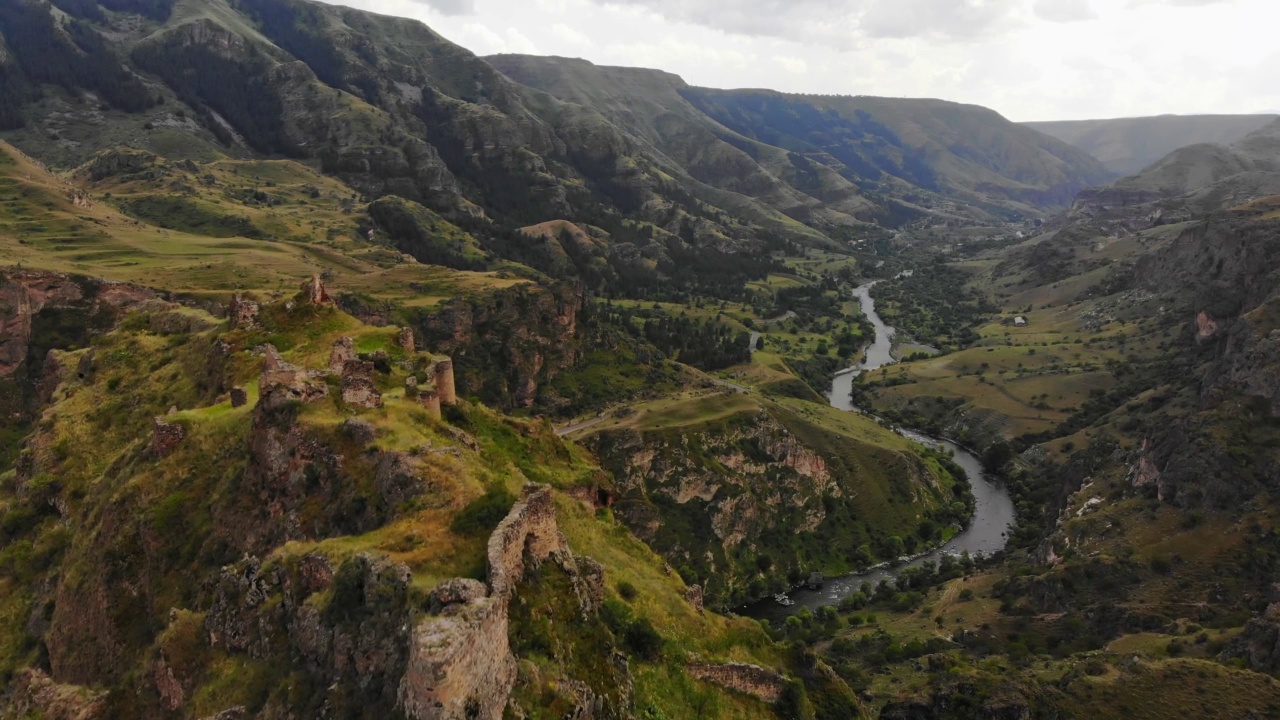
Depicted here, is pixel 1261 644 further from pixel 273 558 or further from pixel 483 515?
pixel 273 558

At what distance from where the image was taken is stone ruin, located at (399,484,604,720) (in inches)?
767

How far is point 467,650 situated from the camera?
20.3m

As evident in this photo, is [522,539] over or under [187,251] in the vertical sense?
over

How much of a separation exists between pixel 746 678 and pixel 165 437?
36.5 metres

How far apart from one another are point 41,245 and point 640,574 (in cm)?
12376

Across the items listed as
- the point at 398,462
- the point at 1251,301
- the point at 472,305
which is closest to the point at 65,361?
the point at 398,462

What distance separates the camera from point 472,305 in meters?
159

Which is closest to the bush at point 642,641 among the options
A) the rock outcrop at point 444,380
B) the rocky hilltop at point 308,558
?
the rocky hilltop at point 308,558

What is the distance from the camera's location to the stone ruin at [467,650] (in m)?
19.5

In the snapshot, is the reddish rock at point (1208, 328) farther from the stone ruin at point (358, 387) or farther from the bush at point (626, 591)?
the stone ruin at point (358, 387)

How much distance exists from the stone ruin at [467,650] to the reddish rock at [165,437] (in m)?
27.3

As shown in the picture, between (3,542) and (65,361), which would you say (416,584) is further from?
(65,361)

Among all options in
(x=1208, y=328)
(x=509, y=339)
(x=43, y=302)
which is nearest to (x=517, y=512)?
(x=43, y=302)

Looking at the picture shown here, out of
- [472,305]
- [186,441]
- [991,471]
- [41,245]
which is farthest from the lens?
[991,471]
